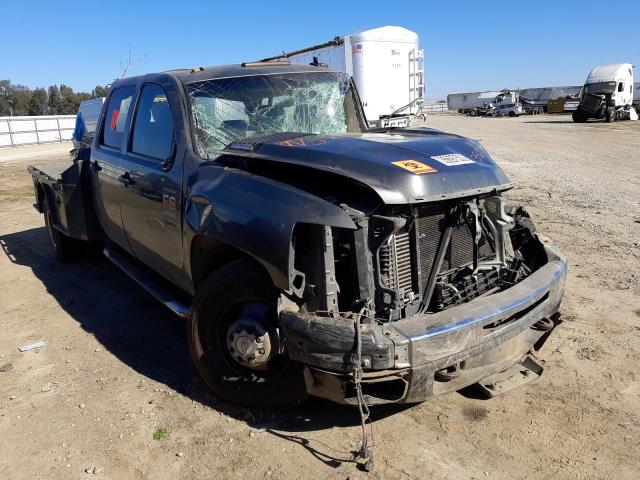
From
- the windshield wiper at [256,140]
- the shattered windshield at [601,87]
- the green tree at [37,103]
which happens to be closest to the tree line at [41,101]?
the green tree at [37,103]

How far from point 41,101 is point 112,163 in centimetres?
6451

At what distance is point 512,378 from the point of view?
11.3 feet

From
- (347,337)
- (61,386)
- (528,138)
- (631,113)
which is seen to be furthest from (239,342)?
(631,113)

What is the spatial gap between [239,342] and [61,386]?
159cm

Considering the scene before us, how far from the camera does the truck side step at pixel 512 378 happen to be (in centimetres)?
332

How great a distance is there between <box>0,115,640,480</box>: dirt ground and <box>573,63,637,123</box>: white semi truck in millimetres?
31961

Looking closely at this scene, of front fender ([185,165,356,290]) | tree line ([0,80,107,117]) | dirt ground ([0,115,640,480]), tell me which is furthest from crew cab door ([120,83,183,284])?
tree line ([0,80,107,117])

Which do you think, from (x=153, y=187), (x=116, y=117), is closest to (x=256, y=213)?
(x=153, y=187)

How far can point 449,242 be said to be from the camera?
3129mm

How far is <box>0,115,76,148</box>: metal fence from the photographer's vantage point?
2967 cm

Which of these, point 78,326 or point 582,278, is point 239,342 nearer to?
point 78,326

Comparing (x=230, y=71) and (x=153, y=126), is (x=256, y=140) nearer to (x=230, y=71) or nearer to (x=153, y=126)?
(x=230, y=71)

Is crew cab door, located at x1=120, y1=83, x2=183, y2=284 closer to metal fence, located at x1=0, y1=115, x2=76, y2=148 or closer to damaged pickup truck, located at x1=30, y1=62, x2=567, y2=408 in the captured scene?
damaged pickup truck, located at x1=30, y1=62, x2=567, y2=408

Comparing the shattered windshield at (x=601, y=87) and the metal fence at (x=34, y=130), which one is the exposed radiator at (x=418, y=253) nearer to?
the metal fence at (x=34, y=130)
